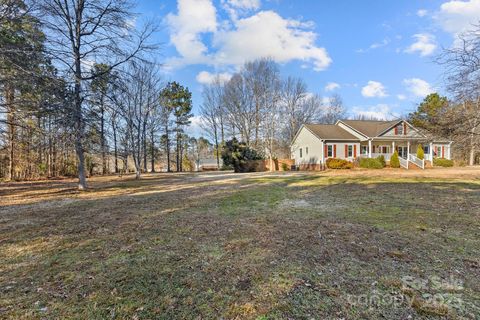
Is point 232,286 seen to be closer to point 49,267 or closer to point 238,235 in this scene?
point 238,235

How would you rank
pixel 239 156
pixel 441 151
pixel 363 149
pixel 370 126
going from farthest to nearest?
1. pixel 441 151
2. pixel 370 126
3. pixel 363 149
4. pixel 239 156

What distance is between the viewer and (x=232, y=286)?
2.48 m

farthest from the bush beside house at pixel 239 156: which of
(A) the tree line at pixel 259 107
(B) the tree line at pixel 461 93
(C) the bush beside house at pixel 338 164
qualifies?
(B) the tree line at pixel 461 93

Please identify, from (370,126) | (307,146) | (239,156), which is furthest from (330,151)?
(239,156)

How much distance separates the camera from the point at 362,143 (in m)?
24.7

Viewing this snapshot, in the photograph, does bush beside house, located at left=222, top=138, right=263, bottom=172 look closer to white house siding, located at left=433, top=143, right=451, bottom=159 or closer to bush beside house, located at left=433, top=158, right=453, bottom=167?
bush beside house, located at left=433, top=158, right=453, bottom=167

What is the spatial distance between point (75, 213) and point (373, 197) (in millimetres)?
8589

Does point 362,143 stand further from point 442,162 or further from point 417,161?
point 442,162

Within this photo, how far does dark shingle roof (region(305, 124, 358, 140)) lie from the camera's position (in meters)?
23.9

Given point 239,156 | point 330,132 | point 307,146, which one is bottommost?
point 239,156

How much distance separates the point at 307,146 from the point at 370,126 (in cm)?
702

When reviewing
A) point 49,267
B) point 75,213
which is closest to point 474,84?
point 49,267

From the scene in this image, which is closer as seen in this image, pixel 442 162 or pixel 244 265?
pixel 244 265

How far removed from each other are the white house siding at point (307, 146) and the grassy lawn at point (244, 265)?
18.7m
